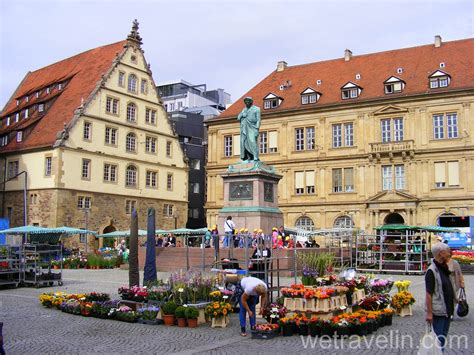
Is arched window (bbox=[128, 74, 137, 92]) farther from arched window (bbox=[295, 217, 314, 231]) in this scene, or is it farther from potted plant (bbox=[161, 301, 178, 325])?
potted plant (bbox=[161, 301, 178, 325])

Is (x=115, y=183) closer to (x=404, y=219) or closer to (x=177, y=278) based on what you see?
(x=404, y=219)

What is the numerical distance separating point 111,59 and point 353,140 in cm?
2171

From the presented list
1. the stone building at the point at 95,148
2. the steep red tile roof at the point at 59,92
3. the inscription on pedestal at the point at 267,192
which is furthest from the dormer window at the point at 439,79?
the inscription on pedestal at the point at 267,192

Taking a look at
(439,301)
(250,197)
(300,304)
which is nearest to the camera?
(439,301)

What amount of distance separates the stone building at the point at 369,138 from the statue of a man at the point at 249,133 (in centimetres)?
2506

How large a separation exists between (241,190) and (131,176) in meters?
27.2

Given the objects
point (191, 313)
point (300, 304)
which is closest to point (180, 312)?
point (191, 313)

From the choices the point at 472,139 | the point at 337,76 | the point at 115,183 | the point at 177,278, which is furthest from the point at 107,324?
the point at 337,76

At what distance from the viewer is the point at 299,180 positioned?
166 ft

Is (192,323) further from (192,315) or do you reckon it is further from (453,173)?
(453,173)

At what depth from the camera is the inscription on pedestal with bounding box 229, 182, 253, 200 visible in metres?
22.7

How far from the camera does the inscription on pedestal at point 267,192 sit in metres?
22.9

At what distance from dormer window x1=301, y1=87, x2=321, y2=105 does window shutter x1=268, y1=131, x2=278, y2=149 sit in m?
3.87

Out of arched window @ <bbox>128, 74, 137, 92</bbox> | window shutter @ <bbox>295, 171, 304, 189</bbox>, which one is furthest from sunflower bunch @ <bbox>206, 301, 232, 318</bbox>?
window shutter @ <bbox>295, 171, 304, 189</bbox>
